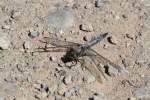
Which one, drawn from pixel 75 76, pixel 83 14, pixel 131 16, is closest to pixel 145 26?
pixel 131 16

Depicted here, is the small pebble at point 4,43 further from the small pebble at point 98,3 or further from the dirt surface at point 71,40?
the small pebble at point 98,3

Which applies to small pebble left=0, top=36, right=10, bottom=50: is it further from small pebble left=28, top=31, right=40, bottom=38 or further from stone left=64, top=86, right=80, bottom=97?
stone left=64, top=86, right=80, bottom=97

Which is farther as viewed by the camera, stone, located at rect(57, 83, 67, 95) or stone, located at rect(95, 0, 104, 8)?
stone, located at rect(95, 0, 104, 8)

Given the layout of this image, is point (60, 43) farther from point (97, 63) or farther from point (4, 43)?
point (4, 43)

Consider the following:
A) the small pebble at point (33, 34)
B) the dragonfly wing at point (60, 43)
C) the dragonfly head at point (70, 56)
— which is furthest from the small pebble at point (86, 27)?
the small pebble at point (33, 34)

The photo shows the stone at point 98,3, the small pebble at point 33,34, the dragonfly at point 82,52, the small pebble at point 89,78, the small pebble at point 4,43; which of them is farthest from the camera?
the stone at point 98,3

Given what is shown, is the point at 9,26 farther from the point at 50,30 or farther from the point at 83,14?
the point at 83,14

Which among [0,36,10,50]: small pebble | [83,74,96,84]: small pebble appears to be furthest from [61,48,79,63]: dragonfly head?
[0,36,10,50]: small pebble
